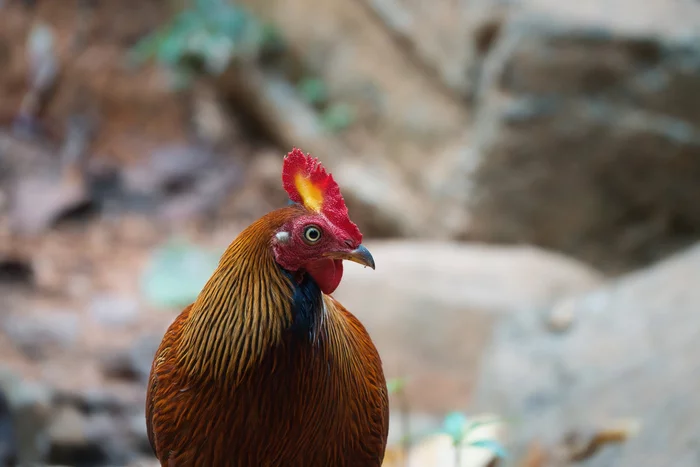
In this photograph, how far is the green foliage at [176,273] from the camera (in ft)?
16.1

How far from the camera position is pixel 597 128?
4.80 metres

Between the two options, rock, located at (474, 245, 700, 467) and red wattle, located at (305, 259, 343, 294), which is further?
rock, located at (474, 245, 700, 467)

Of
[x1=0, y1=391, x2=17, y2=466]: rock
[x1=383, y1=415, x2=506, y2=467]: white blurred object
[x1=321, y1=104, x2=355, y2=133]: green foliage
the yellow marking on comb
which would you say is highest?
[x1=321, y1=104, x2=355, y2=133]: green foliage

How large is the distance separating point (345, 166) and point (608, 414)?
4.14 m

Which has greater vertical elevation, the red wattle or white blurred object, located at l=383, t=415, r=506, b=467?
white blurred object, located at l=383, t=415, r=506, b=467

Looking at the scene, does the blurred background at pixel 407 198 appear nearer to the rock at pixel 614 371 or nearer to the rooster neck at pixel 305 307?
the rock at pixel 614 371

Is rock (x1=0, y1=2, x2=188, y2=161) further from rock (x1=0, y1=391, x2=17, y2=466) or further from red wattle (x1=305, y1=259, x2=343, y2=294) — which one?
red wattle (x1=305, y1=259, x2=343, y2=294)

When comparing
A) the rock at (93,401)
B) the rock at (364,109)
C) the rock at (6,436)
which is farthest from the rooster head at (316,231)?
the rock at (364,109)

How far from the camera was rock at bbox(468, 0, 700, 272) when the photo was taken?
4.69 meters

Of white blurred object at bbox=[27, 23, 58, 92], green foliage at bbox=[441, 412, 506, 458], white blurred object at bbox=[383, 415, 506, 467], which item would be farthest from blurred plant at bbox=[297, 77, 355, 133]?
green foliage at bbox=[441, 412, 506, 458]

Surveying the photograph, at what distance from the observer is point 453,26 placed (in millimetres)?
6387

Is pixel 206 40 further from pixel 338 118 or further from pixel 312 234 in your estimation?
pixel 312 234

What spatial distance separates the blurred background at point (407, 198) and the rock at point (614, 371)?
0.01 meters

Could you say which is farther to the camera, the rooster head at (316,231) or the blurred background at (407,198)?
the blurred background at (407,198)
